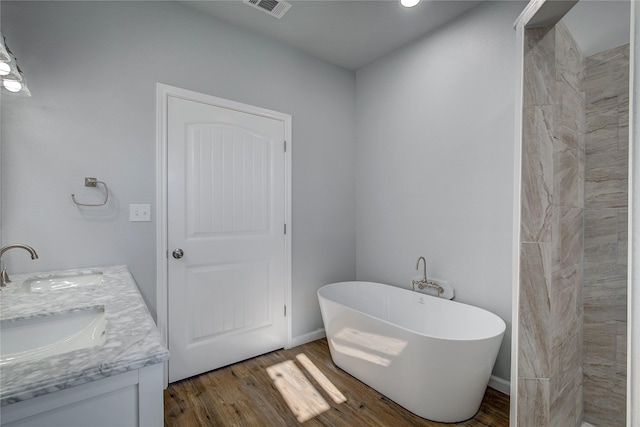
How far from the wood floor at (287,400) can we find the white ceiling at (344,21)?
2803 millimetres

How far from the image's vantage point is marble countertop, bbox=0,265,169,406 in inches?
23.9

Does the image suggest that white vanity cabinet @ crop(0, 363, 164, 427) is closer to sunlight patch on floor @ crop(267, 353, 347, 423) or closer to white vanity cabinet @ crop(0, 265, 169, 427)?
white vanity cabinet @ crop(0, 265, 169, 427)

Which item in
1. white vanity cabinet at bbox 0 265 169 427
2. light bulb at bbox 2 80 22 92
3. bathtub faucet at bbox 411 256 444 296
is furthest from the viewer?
bathtub faucet at bbox 411 256 444 296

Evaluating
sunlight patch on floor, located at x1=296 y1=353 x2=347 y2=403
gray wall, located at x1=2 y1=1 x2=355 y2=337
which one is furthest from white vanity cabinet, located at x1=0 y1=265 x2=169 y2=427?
sunlight patch on floor, located at x1=296 y1=353 x2=347 y2=403

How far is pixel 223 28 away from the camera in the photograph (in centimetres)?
230

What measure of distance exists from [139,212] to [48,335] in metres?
1.06

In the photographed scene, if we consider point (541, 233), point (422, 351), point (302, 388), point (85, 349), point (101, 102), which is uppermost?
point (101, 102)

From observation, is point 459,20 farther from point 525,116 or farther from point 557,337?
point 557,337

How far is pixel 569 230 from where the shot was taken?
1.51m

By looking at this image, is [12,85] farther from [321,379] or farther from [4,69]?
[321,379]

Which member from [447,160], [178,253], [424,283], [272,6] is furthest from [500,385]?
[272,6]

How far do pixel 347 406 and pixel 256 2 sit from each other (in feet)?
9.43

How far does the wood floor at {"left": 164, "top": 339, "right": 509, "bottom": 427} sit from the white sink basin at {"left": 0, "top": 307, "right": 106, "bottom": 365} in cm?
103

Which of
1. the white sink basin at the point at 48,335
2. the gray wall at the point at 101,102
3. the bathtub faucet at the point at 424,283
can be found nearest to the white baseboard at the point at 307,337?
the bathtub faucet at the point at 424,283
